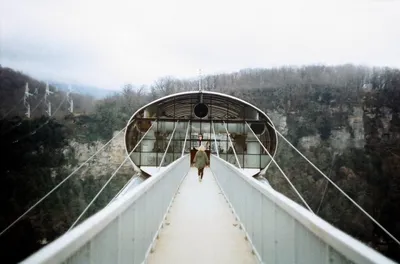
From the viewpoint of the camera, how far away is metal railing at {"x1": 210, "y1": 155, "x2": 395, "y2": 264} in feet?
8.27

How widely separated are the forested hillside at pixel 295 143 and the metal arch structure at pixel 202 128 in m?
18.4

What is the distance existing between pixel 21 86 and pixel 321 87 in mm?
74256

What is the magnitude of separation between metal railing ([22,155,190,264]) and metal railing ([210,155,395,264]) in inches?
59.7

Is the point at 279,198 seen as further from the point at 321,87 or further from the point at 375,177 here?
the point at 321,87

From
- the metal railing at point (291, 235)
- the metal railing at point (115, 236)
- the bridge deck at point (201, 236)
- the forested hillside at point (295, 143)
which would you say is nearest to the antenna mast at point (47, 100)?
the forested hillside at point (295, 143)

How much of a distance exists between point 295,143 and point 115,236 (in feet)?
309

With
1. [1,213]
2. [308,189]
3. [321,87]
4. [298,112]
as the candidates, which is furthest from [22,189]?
[321,87]

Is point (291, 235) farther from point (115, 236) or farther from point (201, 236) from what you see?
point (201, 236)

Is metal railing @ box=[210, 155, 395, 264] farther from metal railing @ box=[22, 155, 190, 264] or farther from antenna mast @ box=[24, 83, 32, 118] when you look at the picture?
antenna mast @ box=[24, 83, 32, 118]

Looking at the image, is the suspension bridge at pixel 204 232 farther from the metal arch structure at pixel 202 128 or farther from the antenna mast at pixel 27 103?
the antenna mast at pixel 27 103

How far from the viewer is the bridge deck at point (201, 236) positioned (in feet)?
20.2

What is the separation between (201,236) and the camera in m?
7.52

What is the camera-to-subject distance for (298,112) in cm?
10600

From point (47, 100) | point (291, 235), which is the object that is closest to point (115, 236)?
point (291, 235)
